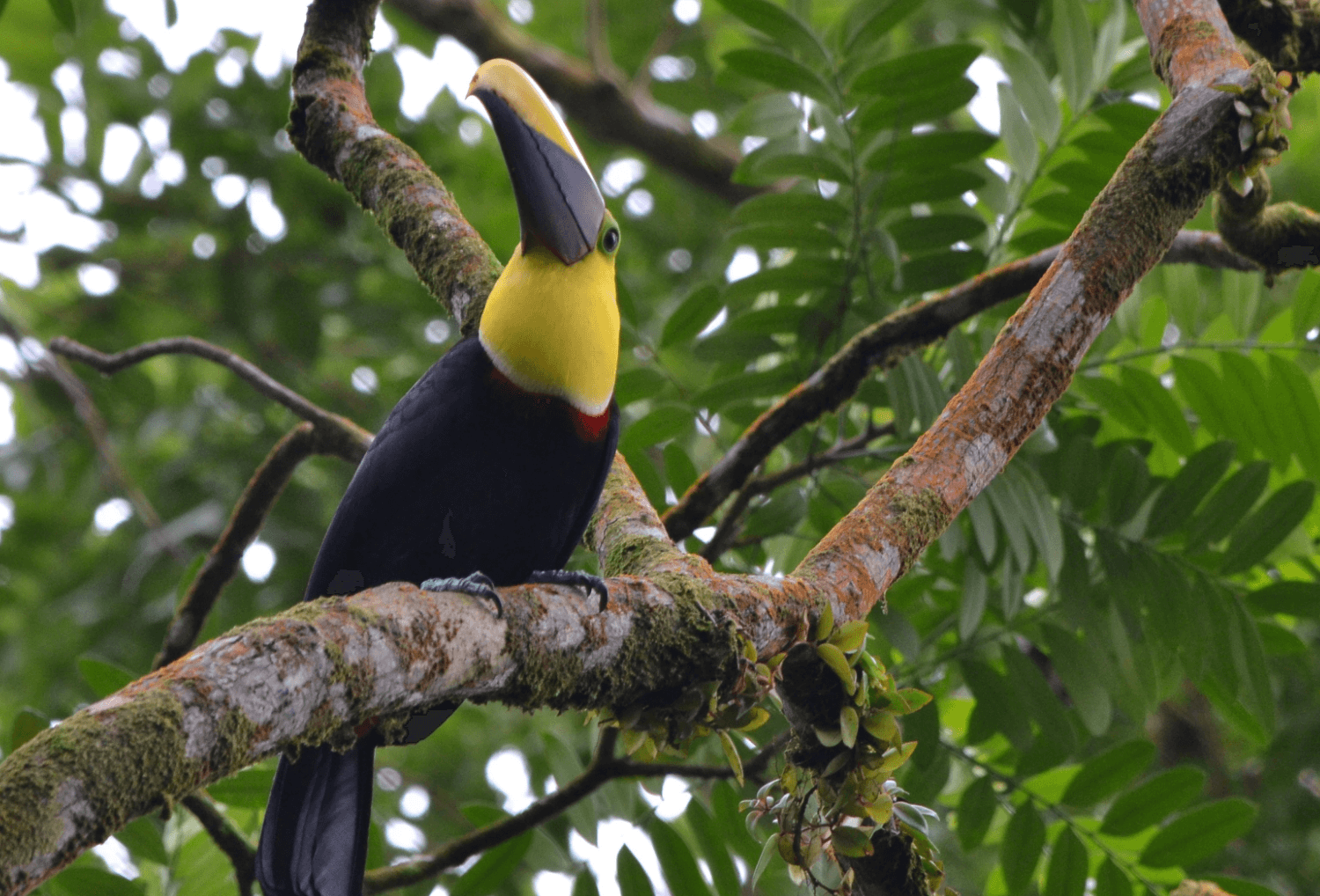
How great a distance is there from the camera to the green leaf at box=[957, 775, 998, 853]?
10.4 feet

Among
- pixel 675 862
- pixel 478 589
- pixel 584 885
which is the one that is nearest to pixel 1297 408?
pixel 675 862

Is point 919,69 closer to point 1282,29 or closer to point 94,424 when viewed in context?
point 1282,29

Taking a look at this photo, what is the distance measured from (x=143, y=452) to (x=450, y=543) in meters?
4.08

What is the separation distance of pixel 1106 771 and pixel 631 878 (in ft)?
4.64

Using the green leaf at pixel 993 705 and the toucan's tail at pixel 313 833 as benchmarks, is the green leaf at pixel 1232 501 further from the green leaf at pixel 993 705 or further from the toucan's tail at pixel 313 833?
the toucan's tail at pixel 313 833

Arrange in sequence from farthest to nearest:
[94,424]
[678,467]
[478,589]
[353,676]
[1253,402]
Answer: [94,424]
[678,467]
[1253,402]
[478,589]
[353,676]

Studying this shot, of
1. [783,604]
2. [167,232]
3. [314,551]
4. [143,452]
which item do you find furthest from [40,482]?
[783,604]

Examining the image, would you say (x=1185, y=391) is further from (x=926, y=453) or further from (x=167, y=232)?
(x=167, y=232)

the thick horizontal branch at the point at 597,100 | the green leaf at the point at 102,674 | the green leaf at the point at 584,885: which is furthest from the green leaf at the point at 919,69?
the thick horizontal branch at the point at 597,100

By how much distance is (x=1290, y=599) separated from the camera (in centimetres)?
314

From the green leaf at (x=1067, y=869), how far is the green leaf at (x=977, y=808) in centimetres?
22

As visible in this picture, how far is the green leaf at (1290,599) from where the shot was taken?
3123 millimetres

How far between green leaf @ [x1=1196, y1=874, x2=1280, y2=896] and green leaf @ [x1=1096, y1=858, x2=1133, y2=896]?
24cm

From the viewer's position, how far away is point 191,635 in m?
3.37
